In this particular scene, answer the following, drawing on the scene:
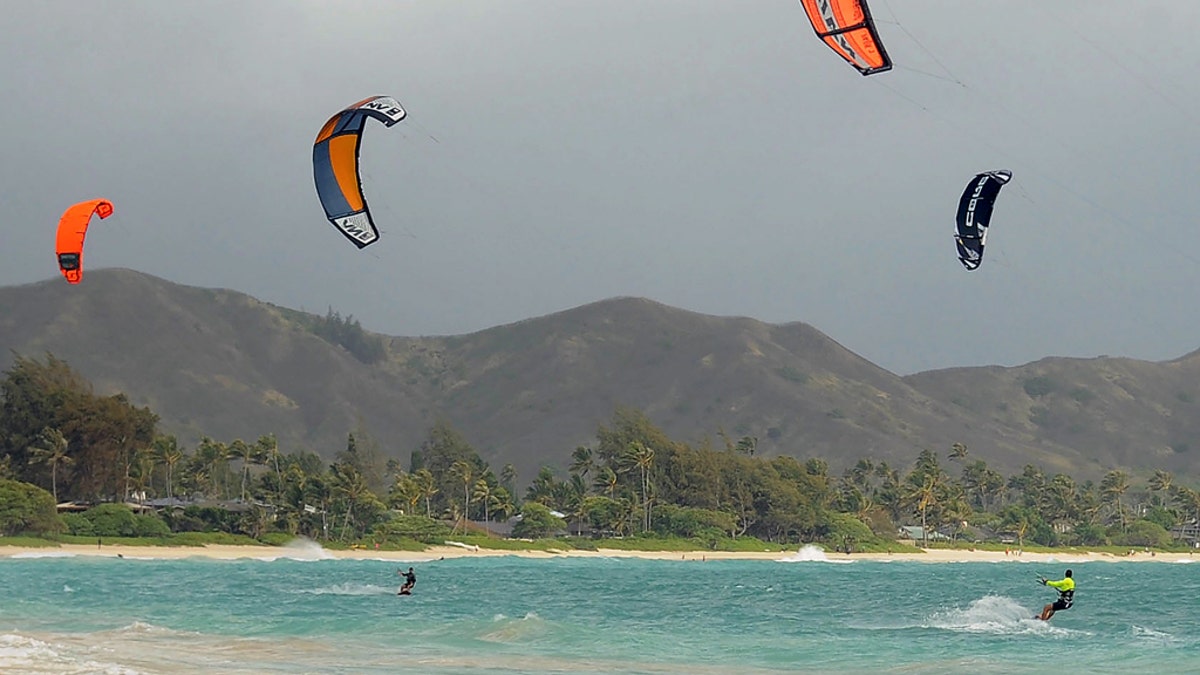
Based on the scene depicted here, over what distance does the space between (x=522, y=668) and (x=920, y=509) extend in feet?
340

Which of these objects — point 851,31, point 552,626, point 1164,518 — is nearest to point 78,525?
point 552,626

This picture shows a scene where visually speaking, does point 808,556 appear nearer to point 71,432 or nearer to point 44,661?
point 71,432

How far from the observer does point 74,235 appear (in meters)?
40.0

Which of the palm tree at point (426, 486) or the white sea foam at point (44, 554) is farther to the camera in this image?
the palm tree at point (426, 486)

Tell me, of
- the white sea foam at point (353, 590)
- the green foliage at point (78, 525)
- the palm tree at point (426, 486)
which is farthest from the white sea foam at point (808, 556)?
the white sea foam at point (353, 590)

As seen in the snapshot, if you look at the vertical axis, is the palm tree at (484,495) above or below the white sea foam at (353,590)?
above

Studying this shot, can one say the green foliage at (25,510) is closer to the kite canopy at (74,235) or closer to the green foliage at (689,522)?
the kite canopy at (74,235)

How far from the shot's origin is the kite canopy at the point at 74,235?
131 ft

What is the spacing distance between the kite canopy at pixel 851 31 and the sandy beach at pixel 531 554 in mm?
61418

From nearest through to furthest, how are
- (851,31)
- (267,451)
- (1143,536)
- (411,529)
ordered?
(851,31), (411,529), (267,451), (1143,536)

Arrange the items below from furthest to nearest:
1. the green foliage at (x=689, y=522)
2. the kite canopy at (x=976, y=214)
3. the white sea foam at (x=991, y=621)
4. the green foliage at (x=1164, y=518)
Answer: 1. the green foliage at (x=1164, y=518)
2. the green foliage at (x=689, y=522)
3. the white sea foam at (x=991, y=621)
4. the kite canopy at (x=976, y=214)

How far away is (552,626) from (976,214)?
14121mm

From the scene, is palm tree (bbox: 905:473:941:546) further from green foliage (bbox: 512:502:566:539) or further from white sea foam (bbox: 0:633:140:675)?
white sea foam (bbox: 0:633:140:675)

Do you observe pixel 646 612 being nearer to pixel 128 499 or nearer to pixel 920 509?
pixel 128 499
